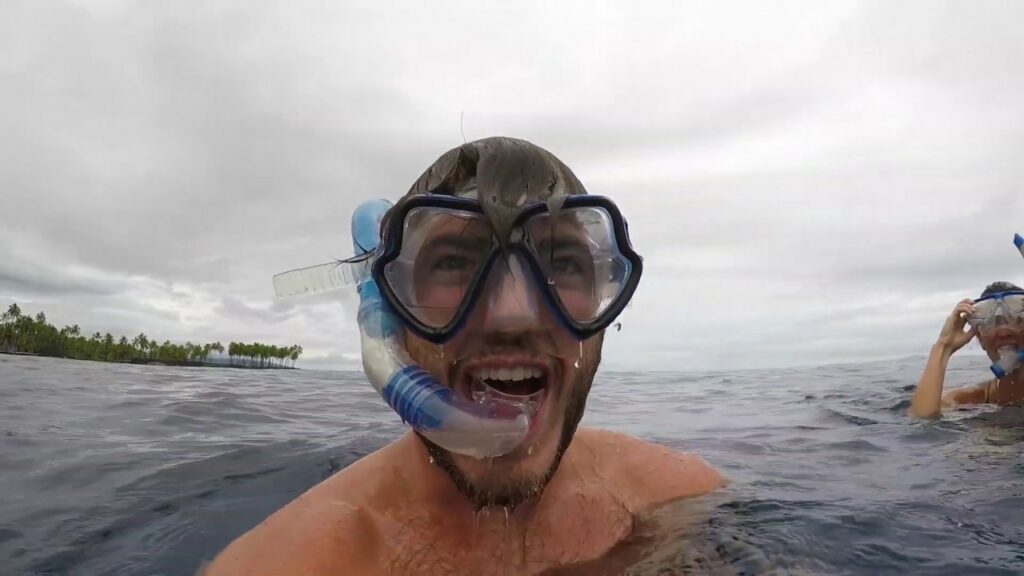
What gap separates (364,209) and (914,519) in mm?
2657

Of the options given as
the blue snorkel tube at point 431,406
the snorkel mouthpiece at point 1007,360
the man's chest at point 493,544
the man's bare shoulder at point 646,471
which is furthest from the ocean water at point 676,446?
the blue snorkel tube at point 431,406

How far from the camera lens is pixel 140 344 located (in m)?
84.1

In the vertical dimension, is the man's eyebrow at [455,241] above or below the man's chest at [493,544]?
above

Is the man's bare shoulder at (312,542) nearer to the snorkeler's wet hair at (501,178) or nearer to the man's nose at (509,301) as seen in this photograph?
the man's nose at (509,301)

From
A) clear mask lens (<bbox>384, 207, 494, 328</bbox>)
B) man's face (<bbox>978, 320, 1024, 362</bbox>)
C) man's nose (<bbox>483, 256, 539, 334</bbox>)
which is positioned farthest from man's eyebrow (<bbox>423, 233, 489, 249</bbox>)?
man's face (<bbox>978, 320, 1024, 362</bbox>)

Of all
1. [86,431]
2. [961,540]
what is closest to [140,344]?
[86,431]

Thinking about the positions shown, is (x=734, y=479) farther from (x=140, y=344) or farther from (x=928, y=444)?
(x=140, y=344)

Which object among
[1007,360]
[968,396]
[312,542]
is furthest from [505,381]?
[968,396]

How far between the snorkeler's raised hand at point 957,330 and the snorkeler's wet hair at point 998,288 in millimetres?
186

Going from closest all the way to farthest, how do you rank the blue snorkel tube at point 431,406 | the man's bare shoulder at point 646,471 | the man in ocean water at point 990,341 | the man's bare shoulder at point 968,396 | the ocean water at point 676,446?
the blue snorkel tube at point 431,406 → the ocean water at point 676,446 → the man's bare shoulder at point 646,471 → the man in ocean water at point 990,341 → the man's bare shoulder at point 968,396

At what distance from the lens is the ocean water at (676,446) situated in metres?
2.45

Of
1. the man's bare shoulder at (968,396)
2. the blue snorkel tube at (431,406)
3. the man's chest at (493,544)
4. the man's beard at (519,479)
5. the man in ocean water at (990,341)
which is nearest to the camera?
the blue snorkel tube at (431,406)

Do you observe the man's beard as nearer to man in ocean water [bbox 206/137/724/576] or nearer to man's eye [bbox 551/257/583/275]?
man in ocean water [bbox 206/137/724/576]

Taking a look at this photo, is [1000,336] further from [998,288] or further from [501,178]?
[501,178]
